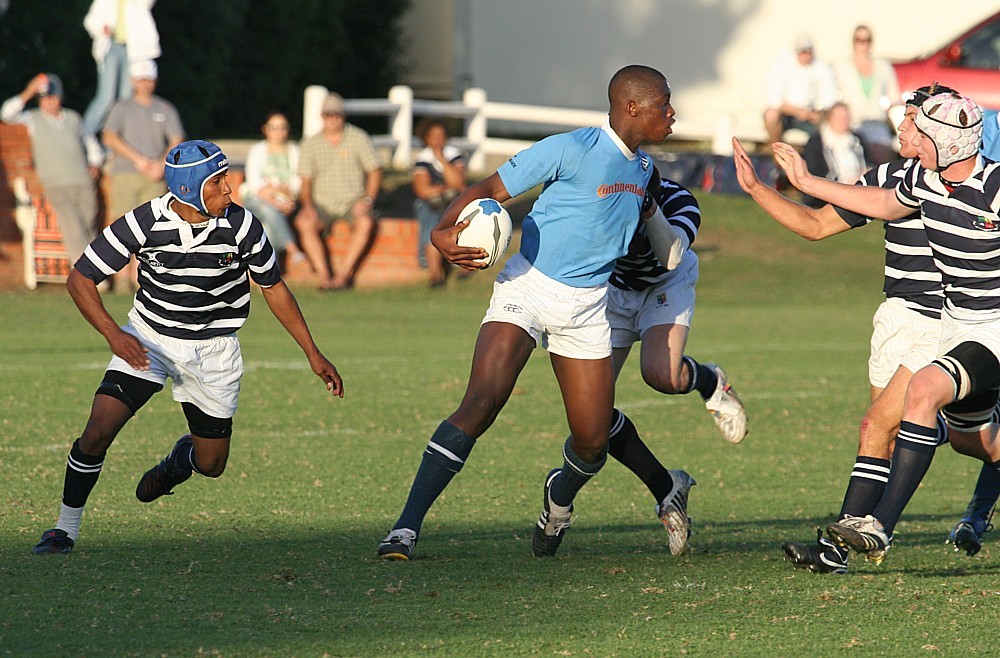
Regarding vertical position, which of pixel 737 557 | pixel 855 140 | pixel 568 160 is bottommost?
pixel 855 140

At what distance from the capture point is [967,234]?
6.41 metres

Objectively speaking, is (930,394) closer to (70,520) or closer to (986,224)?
(986,224)

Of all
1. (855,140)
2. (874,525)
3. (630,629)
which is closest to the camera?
(630,629)

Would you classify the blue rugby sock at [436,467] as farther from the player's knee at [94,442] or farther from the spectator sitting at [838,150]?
the spectator sitting at [838,150]

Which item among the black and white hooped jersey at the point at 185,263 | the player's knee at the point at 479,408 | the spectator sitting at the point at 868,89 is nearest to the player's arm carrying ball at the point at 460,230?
the player's knee at the point at 479,408

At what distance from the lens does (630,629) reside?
560cm

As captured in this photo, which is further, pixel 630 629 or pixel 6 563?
pixel 6 563

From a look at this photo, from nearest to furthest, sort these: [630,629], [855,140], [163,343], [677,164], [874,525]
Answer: [630,629] < [874,525] < [163,343] < [855,140] < [677,164]

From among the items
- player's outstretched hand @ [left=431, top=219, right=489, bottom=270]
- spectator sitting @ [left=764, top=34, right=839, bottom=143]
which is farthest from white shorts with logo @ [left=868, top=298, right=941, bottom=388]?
spectator sitting @ [left=764, top=34, right=839, bottom=143]

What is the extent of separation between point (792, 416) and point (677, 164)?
451 inches

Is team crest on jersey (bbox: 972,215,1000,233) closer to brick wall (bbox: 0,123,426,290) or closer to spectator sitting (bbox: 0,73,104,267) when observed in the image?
spectator sitting (bbox: 0,73,104,267)

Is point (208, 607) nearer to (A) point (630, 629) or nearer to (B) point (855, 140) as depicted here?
(A) point (630, 629)

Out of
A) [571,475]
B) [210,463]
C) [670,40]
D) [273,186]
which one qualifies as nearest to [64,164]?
[273,186]

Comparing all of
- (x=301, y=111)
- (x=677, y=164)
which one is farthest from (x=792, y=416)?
(x=301, y=111)
